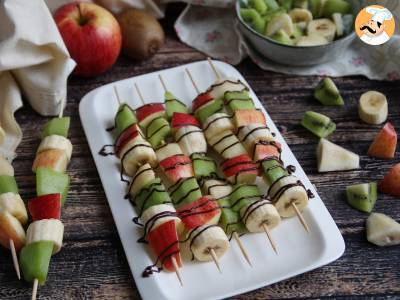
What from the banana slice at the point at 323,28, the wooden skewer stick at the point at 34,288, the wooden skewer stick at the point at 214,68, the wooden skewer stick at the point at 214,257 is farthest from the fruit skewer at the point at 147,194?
the banana slice at the point at 323,28

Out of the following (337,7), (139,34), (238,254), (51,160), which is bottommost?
(238,254)

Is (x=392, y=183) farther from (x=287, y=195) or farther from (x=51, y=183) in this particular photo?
(x=51, y=183)

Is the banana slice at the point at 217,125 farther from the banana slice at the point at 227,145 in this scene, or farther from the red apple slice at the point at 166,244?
the red apple slice at the point at 166,244

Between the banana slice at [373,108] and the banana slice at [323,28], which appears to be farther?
the banana slice at [323,28]

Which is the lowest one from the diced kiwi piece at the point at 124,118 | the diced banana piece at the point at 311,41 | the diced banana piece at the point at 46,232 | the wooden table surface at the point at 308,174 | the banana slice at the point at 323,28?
the wooden table surface at the point at 308,174

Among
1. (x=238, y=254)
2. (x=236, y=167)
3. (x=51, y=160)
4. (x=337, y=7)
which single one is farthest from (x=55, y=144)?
(x=337, y=7)
